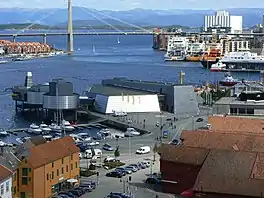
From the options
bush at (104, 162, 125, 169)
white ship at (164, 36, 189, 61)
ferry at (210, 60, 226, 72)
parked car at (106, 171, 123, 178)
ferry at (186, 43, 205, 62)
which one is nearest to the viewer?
parked car at (106, 171, 123, 178)

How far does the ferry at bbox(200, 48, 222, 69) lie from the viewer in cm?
A: 2470

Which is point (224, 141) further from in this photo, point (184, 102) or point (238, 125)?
point (184, 102)

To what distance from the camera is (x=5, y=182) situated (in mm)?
4785

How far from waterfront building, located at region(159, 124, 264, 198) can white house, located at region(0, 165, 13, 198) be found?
1275 mm

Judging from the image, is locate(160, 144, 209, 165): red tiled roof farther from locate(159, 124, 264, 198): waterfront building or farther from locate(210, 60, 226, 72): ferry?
locate(210, 60, 226, 72): ferry

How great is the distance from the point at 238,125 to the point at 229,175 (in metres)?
2.09

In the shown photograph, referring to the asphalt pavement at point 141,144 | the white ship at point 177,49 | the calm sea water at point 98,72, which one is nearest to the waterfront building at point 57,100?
the asphalt pavement at point 141,144

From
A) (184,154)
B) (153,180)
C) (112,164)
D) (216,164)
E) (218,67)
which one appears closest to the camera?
(216,164)

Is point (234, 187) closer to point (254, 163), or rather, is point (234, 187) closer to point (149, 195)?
point (254, 163)

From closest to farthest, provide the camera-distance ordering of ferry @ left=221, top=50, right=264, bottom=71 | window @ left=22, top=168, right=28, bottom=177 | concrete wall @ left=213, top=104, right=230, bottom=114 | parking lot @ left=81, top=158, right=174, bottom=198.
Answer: window @ left=22, top=168, right=28, bottom=177, parking lot @ left=81, top=158, right=174, bottom=198, concrete wall @ left=213, top=104, right=230, bottom=114, ferry @ left=221, top=50, right=264, bottom=71

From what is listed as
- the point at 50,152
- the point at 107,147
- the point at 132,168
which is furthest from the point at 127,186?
the point at 107,147

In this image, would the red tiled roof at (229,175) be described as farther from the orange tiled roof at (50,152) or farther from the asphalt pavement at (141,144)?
the orange tiled roof at (50,152)

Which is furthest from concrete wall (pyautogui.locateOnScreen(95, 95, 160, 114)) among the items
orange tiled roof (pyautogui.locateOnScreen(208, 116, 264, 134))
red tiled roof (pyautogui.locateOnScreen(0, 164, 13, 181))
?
red tiled roof (pyautogui.locateOnScreen(0, 164, 13, 181))

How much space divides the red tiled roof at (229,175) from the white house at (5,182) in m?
1.29
